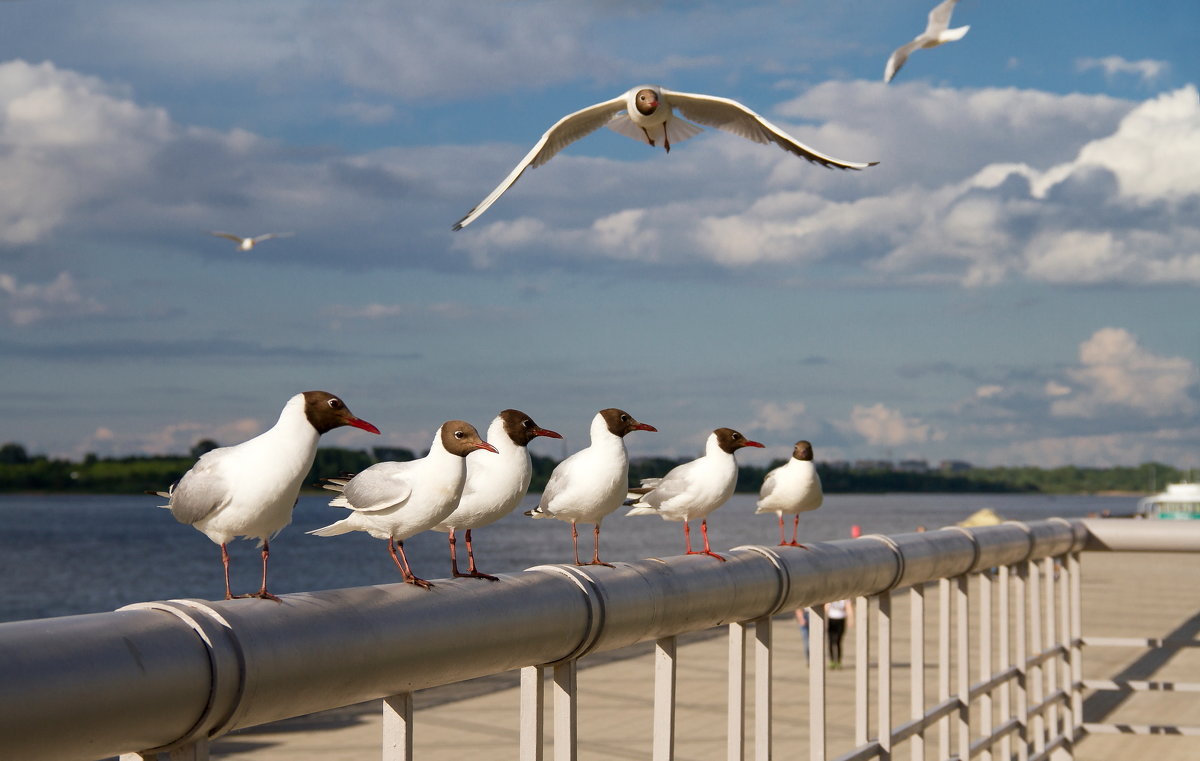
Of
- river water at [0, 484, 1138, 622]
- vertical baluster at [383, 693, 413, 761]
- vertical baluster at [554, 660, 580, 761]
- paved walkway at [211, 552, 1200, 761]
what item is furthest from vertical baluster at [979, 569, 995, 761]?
river water at [0, 484, 1138, 622]

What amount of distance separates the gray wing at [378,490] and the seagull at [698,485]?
1167mm

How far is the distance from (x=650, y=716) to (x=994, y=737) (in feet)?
24.1

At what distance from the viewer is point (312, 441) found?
81.3 inches

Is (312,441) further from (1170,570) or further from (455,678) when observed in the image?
(1170,570)

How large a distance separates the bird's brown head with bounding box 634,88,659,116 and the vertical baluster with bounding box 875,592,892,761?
3408mm

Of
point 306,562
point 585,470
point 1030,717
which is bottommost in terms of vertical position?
point 306,562

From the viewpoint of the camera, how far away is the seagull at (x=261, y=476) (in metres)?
2.04

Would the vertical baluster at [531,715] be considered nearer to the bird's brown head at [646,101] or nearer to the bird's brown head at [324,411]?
the bird's brown head at [324,411]

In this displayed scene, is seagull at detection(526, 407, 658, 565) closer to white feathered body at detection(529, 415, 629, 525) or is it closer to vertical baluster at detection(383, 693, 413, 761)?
white feathered body at detection(529, 415, 629, 525)

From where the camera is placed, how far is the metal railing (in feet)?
4.21

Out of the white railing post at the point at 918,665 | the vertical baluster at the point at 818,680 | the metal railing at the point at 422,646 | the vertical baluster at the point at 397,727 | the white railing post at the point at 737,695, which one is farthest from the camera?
the white railing post at the point at 918,665

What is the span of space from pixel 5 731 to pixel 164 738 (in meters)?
0.23

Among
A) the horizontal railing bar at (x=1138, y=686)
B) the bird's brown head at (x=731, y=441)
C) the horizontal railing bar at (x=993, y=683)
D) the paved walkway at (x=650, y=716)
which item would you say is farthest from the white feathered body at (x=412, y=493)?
the paved walkway at (x=650, y=716)

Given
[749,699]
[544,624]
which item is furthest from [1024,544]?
[749,699]
